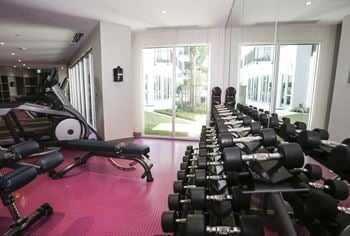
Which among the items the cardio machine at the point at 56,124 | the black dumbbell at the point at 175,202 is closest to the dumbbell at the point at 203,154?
the black dumbbell at the point at 175,202

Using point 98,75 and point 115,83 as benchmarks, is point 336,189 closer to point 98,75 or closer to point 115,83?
point 115,83

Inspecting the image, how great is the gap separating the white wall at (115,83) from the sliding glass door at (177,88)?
0.81m

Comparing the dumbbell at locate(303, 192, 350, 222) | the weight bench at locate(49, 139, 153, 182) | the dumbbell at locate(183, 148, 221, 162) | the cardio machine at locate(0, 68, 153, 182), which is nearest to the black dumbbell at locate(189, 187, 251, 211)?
the dumbbell at locate(303, 192, 350, 222)

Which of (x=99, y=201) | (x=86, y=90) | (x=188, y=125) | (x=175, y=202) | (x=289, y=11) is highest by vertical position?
(x=289, y=11)

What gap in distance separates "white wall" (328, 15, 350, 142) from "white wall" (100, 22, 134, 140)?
14.0 feet

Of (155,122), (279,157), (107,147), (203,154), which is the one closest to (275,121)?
(203,154)

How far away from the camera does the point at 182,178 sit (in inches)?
56.6

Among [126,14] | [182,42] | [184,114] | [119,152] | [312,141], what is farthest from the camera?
[184,114]

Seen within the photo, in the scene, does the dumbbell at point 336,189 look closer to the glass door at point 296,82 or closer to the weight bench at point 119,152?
the glass door at point 296,82

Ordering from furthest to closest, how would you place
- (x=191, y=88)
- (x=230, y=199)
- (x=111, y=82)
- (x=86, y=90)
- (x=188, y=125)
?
1. (x=86, y=90)
2. (x=188, y=125)
3. (x=191, y=88)
4. (x=111, y=82)
5. (x=230, y=199)

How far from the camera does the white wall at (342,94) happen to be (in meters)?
1.39

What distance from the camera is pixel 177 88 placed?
5.69 m

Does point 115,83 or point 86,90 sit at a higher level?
point 115,83

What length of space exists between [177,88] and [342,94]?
14.4 feet
